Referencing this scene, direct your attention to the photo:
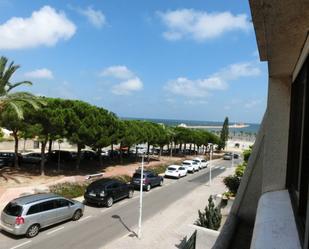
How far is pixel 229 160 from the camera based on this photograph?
62.2m

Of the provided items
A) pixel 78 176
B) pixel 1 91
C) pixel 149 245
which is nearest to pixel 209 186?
pixel 78 176

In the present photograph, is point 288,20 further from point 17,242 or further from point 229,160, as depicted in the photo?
point 229,160

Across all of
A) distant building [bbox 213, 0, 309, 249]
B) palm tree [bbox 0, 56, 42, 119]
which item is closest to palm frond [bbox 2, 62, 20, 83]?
palm tree [bbox 0, 56, 42, 119]

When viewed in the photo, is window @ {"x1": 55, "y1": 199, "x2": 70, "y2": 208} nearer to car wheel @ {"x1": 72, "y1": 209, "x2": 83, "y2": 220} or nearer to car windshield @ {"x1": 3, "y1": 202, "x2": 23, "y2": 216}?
car wheel @ {"x1": 72, "y1": 209, "x2": 83, "y2": 220}

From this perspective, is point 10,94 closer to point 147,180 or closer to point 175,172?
point 147,180

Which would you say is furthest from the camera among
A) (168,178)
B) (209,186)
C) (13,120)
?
(168,178)

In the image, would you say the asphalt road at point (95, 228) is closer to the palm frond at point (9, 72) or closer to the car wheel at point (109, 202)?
the car wheel at point (109, 202)

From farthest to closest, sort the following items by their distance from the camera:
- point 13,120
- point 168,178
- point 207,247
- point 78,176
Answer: point 168,178 < point 78,176 < point 13,120 < point 207,247

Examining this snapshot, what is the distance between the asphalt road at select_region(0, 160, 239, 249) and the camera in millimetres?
14547

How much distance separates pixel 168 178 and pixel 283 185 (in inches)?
1318

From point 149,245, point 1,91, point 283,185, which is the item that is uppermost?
point 1,91

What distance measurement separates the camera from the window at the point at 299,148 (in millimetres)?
2566

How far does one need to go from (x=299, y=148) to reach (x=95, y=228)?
15.6m

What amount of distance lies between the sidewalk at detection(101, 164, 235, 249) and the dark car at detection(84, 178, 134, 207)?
11.2ft
